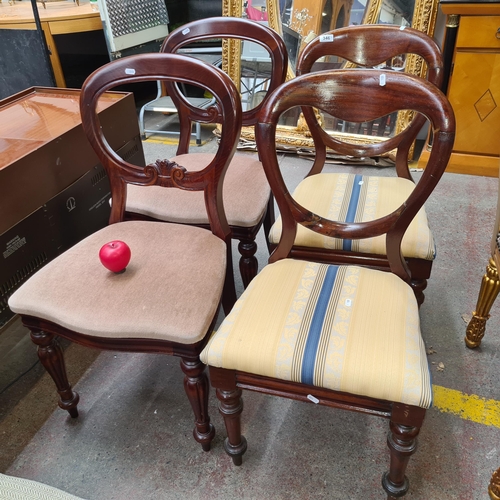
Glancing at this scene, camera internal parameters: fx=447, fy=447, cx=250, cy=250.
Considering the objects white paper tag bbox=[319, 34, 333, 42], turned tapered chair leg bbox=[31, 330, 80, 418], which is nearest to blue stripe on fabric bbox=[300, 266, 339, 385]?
turned tapered chair leg bbox=[31, 330, 80, 418]

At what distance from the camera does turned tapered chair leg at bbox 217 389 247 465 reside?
0.98 m

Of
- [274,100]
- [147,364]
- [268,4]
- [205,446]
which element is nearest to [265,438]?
[205,446]

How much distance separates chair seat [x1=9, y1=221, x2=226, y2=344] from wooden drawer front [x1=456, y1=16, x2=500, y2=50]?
182 centimetres

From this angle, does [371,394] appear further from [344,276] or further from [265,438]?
[265,438]

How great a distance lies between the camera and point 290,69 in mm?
2668

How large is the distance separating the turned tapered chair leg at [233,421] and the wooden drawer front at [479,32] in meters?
2.11

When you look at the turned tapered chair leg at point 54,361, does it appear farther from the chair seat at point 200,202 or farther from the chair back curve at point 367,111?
the chair back curve at point 367,111

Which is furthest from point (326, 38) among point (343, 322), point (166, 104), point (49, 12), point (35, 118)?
point (49, 12)

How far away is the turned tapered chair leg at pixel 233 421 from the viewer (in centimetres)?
98

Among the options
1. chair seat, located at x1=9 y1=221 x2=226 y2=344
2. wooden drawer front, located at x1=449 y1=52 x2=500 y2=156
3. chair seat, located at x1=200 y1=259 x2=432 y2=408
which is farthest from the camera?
wooden drawer front, located at x1=449 y1=52 x2=500 y2=156

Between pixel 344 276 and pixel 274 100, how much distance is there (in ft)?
1.38

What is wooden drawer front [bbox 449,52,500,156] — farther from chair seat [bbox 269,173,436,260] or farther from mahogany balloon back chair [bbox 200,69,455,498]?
mahogany balloon back chair [bbox 200,69,455,498]

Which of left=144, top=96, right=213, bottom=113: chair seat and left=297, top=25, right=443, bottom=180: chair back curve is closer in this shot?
left=297, top=25, right=443, bottom=180: chair back curve

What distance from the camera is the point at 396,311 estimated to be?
3.05 feet
